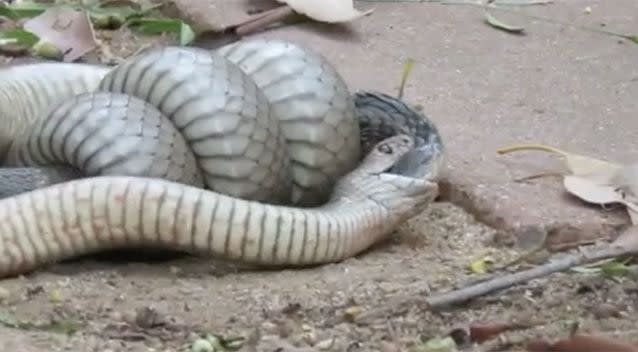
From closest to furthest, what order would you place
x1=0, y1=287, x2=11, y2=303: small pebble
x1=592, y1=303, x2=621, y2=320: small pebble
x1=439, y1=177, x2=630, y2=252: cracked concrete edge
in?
x1=592, y1=303, x2=621, y2=320: small pebble < x1=0, y1=287, x2=11, y2=303: small pebble < x1=439, y1=177, x2=630, y2=252: cracked concrete edge

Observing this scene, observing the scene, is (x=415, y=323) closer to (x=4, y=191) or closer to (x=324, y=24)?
(x=4, y=191)

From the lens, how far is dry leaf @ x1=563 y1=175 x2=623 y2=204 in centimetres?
286

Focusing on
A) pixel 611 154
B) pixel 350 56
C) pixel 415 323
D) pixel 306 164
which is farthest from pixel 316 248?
pixel 350 56

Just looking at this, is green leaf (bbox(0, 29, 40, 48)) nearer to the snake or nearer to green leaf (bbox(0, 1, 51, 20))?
green leaf (bbox(0, 1, 51, 20))

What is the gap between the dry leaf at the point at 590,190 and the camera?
9.37 feet

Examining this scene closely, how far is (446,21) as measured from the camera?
13.3 feet

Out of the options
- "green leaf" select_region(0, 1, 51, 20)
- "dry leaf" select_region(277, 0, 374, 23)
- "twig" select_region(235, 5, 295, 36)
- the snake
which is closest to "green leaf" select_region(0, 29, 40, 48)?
"green leaf" select_region(0, 1, 51, 20)

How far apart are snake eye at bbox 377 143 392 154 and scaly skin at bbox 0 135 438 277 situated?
29cm

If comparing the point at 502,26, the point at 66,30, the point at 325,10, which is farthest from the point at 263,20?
the point at 502,26

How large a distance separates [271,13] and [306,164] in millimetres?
1132

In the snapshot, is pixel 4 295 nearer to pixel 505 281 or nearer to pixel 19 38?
pixel 505 281

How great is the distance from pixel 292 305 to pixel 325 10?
5.25 feet

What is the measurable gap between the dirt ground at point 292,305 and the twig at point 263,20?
1.20 m

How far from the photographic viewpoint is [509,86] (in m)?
3.62
